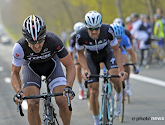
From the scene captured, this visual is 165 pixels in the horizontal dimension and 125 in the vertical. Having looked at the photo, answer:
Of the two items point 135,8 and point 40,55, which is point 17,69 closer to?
point 40,55

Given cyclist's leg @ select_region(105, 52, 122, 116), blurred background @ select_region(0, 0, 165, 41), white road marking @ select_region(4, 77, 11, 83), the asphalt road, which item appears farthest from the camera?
blurred background @ select_region(0, 0, 165, 41)

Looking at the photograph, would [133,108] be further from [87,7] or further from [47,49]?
[87,7]

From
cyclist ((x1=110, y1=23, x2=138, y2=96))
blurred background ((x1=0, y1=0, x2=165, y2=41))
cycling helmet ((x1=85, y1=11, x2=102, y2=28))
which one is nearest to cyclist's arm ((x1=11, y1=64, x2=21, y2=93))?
cycling helmet ((x1=85, y1=11, x2=102, y2=28))

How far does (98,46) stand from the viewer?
19.1 ft

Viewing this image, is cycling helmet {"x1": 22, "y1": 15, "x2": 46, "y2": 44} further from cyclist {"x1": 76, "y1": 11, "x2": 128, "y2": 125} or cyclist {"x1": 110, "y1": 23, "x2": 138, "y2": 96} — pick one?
cyclist {"x1": 110, "y1": 23, "x2": 138, "y2": 96}

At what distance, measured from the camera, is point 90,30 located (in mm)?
5309

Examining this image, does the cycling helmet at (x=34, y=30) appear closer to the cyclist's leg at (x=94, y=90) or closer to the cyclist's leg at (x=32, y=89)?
the cyclist's leg at (x=32, y=89)

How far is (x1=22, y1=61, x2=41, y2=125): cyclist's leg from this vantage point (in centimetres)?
423

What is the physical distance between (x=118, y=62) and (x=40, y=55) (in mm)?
1720

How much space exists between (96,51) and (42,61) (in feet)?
5.45

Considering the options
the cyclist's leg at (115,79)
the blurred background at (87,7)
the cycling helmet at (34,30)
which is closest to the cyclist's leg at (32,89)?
the cycling helmet at (34,30)

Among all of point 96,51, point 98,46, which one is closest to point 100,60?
point 96,51

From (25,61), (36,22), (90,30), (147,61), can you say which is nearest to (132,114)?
(90,30)

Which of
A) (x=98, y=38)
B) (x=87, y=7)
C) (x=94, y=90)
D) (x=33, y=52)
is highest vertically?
(x=87, y=7)
